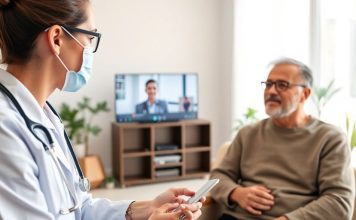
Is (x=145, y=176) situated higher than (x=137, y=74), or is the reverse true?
(x=137, y=74)

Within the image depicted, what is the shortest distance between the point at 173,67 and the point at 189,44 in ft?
1.16

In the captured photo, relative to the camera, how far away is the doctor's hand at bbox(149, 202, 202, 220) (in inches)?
38.5

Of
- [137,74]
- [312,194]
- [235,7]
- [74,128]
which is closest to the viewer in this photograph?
[312,194]

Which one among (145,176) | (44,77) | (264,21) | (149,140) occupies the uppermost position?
(264,21)

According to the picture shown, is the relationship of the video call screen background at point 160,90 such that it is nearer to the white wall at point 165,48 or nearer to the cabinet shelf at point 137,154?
the white wall at point 165,48

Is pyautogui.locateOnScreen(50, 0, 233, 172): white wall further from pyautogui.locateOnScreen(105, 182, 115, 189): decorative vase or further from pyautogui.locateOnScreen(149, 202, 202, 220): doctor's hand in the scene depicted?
pyautogui.locateOnScreen(149, 202, 202, 220): doctor's hand

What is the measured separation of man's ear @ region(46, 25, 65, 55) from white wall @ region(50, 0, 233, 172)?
3222mm

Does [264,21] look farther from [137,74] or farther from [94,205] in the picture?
[94,205]

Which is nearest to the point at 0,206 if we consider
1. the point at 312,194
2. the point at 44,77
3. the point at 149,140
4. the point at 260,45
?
the point at 44,77

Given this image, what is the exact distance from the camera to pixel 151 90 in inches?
161

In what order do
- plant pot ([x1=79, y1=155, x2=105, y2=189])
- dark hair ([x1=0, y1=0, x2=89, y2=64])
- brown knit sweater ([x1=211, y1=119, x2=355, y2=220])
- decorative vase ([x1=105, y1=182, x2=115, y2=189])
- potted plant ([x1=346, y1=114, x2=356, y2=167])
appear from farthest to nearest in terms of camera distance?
decorative vase ([x1=105, y1=182, x2=115, y2=189]) < plant pot ([x1=79, y1=155, x2=105, y2=189]) < potted plant ([x1=346, y1=114, x2=356, y2=167]) < brown knit sweater ([x1=211, y1=119, x2=355, y2=220]) < dark hair ([x1=0, y1=0, x2=89, y2=64])

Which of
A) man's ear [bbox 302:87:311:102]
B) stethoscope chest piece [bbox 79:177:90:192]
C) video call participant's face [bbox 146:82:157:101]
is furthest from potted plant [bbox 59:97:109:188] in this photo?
stethoscope chest piece [bbox 79:177:90:192]

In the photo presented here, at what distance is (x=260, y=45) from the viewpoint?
407cm

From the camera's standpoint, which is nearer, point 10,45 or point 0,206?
point 0,206
